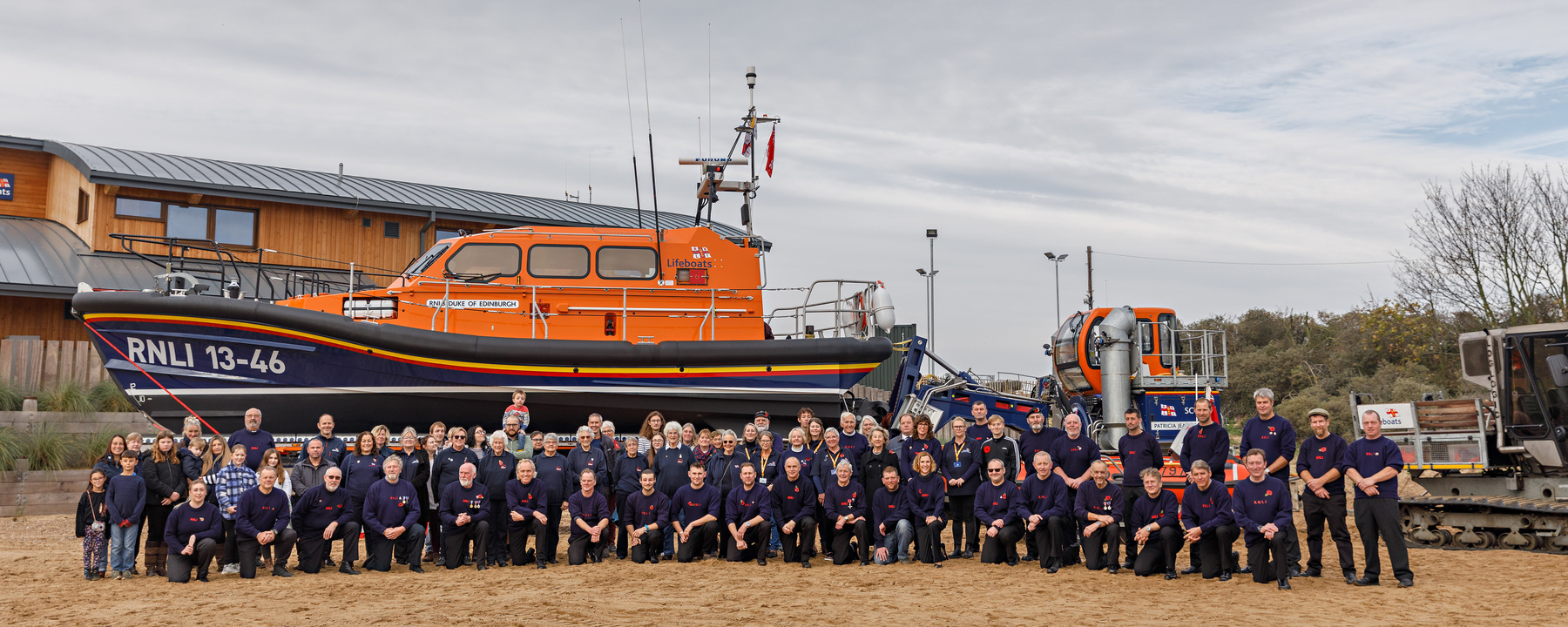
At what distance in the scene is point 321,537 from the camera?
8297 mm

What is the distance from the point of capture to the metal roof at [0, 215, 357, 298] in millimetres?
15523

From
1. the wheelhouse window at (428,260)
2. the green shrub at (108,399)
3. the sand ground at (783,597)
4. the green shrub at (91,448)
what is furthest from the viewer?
the green shrub at (108,399)

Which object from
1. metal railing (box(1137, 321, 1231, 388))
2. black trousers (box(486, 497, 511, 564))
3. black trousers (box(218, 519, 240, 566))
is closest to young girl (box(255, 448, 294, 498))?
black trousers (box(218, 519, 240, 566))

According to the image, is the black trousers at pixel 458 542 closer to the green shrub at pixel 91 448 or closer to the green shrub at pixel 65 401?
the green shrub at pixel 91 448

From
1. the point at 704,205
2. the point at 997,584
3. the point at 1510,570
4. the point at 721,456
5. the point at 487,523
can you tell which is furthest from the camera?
the point at 704,205

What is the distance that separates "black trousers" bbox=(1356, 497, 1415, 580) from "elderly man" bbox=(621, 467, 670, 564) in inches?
210

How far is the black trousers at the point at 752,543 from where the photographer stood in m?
8.85

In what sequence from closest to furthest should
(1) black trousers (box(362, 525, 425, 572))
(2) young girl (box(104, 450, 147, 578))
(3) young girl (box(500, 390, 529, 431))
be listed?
(2) young girl (box(104, 450, 147, 578)) → (1) black trousers (box(362, 525, 425, 572)) → (3) young girl (box(500, 390, 529, 431))

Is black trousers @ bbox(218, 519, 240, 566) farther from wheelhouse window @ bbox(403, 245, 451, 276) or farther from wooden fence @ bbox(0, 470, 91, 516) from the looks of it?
wooden fence @ bbox(0, 470, 91, 516)

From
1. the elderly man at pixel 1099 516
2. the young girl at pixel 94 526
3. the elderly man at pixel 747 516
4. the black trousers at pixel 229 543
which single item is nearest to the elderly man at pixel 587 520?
the elderly man at pixel 747 516

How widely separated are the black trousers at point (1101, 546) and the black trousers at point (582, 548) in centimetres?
400

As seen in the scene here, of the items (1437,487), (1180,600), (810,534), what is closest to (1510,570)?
(1437,487)

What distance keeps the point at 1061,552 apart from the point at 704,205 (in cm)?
687

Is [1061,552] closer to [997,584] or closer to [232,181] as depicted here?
[997,584]
